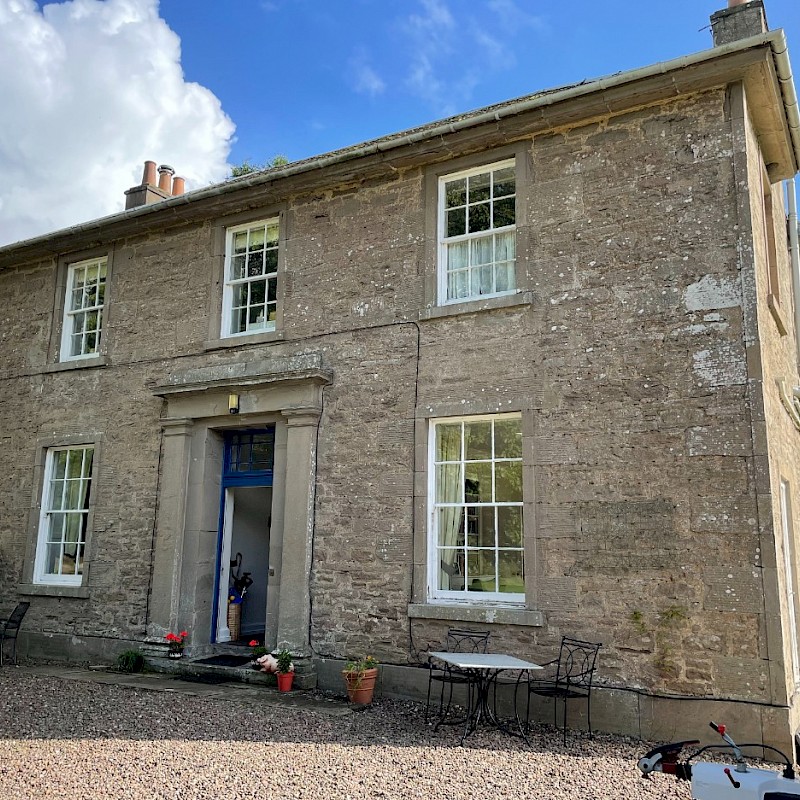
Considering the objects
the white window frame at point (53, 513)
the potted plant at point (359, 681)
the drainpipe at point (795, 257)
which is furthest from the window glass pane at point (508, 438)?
the white window frame at point (53, 513)

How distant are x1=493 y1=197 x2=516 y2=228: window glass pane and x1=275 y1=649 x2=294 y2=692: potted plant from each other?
545 centimetres

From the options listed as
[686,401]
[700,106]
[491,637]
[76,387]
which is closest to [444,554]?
[491,637]

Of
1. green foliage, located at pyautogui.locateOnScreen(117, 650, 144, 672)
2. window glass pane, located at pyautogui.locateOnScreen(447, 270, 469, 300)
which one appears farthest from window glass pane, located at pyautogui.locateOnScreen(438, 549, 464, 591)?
green foliage, located at pyautogui.locateOnScreen(117, 650, 144, 672)

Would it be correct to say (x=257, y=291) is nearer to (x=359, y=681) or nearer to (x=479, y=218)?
(x=479, y=218)

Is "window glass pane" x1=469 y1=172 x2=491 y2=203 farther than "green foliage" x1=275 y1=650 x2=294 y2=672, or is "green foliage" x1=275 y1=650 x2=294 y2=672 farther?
"window glass pane" x1=469 y1=172 x2=491 y2=203

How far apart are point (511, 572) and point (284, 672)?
2773 mm

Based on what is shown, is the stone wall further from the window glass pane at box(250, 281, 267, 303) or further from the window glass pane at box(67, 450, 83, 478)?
the window glass pane at box(67, 450, 83, 478)

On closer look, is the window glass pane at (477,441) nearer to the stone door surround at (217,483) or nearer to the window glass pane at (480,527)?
the window glass pane at (480,527)

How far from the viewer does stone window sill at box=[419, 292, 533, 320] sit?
8461 millimetres

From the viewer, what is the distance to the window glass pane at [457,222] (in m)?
9.27

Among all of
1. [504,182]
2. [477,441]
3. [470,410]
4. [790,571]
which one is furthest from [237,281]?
[790,571]

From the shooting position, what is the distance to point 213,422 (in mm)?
10352

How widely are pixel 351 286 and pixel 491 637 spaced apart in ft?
14.6

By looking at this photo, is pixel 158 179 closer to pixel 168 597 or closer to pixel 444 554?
pixel 168 597
